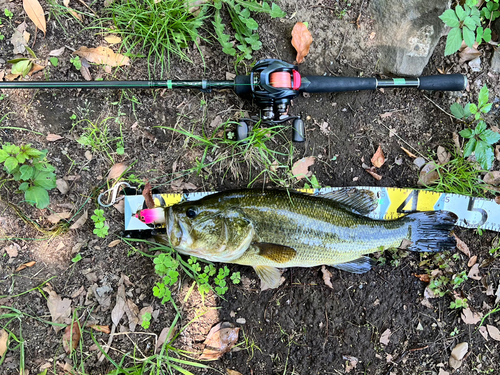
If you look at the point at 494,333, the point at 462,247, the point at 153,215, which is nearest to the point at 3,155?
the point at 153,215

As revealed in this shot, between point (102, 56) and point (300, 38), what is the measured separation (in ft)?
7.49

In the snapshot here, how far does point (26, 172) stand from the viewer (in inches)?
129

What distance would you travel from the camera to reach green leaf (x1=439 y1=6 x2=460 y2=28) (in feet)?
11.2

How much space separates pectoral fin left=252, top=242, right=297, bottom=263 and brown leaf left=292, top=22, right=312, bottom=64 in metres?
2.19

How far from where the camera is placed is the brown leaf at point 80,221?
3.54 m

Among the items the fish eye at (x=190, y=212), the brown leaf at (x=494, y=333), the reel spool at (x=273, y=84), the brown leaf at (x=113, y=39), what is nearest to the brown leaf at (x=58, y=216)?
the fish eye at (x=190, y=212)

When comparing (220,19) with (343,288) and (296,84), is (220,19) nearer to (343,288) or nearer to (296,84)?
(296,84)

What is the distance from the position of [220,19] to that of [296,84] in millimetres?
1194

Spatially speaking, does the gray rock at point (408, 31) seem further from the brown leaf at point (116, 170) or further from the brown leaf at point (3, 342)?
the brown leaf at point (3, 342)

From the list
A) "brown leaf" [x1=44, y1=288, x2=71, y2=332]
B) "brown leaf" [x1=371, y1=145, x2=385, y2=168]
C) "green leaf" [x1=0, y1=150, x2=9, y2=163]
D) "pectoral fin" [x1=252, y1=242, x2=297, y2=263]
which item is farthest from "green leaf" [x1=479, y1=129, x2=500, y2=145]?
"green leaf" [x1=0, y1=150, x2=9, y2=163]

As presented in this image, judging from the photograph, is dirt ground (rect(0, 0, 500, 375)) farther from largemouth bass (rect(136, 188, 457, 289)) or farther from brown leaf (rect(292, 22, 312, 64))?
largemouth bass (rect(136, 188, 457, 289))

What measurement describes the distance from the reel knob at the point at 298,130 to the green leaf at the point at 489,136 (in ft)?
6.76

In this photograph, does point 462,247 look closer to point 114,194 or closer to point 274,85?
point 274,85

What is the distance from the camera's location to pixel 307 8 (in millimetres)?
3814
